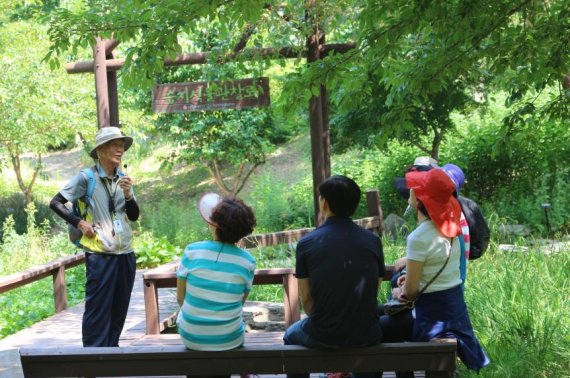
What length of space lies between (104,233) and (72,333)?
2.78 meters

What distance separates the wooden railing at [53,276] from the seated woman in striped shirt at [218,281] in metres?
3.99

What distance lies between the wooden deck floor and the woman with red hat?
2.08 m

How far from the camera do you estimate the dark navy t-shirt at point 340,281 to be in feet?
12.4

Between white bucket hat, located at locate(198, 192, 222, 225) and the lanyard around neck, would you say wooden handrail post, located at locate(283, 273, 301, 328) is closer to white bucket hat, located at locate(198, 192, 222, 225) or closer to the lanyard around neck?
the lanyard around neck

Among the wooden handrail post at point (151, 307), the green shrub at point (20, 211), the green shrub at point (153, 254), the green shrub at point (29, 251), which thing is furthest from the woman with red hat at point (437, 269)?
the green shrub at point (20, 211)

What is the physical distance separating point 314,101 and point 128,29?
4.61 metres

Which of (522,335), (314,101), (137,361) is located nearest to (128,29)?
(137,361)

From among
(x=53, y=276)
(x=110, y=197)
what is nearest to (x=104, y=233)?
(x=110, y=197)

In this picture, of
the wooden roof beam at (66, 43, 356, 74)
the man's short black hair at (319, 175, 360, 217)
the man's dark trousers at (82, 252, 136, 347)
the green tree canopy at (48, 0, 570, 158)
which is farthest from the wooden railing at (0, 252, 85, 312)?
the man's short black hair at (319, 175, 360, 217)

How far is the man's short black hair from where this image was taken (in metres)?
3.87

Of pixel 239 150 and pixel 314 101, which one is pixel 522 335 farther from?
pixel 239 150

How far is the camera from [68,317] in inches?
323

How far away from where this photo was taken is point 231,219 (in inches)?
151

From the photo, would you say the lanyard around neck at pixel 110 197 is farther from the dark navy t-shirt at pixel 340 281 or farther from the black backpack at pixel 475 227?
the black backpack at pixel 475 227
